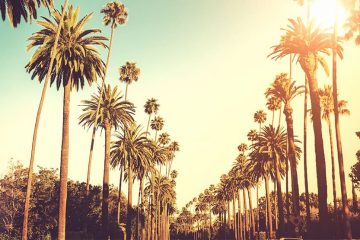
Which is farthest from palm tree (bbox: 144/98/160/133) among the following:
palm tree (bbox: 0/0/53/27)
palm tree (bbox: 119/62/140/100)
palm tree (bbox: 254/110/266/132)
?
palm tree (bbox: 0/0/53/27)

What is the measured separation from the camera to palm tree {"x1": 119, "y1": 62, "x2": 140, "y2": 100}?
6112 cm

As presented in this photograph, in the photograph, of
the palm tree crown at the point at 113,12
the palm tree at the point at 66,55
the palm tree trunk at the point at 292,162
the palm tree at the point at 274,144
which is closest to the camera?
the palm tree at the point at 66,55

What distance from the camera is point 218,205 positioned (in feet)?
545

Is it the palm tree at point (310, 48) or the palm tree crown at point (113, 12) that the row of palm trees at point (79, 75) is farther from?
the palm tree at point (310, 48)

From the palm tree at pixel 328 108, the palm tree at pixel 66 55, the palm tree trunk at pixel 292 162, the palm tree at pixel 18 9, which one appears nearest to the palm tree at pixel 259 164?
the palm tree at pixel 328 108

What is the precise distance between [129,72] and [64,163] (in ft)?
119

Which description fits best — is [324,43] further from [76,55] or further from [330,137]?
[330,137]

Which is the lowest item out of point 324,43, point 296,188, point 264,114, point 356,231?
point 356,231

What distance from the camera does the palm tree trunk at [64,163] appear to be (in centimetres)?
2553

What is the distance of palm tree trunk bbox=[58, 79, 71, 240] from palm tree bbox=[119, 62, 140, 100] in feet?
103

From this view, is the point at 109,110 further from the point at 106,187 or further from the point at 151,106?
the point at 151,106

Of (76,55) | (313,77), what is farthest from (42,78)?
(313,77)

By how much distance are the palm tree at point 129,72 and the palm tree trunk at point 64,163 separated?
3146 centimetres

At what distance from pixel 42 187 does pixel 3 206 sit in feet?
39.8
